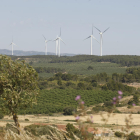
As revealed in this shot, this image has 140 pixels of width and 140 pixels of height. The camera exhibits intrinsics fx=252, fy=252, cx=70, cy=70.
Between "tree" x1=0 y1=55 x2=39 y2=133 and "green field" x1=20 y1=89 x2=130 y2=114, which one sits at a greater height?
"tree" x1=0 y1=55 x2=39 y2=133

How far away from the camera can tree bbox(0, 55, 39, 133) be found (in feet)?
48.5

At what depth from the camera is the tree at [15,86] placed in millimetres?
14773

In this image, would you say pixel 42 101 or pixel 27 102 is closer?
pixel 27 102

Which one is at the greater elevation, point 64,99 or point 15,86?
point 15,86

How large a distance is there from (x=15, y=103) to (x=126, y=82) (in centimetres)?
9078

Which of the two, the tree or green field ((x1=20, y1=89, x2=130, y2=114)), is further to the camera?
green field ((x1=20, y1=89, x2=130, y2=114))

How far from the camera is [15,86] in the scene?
1525 cm

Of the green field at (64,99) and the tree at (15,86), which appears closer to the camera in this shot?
the tree at (15,86)

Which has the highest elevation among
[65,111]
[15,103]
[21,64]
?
[21,64]

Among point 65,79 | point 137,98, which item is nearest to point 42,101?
point 137,98

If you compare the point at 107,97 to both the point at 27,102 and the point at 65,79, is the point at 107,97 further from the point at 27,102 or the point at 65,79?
the point at 27,102

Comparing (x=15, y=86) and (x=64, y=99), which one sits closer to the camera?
(x=15, y=86)

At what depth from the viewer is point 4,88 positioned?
14844 millimetres

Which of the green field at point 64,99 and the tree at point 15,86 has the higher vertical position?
the tree at point 15,86
